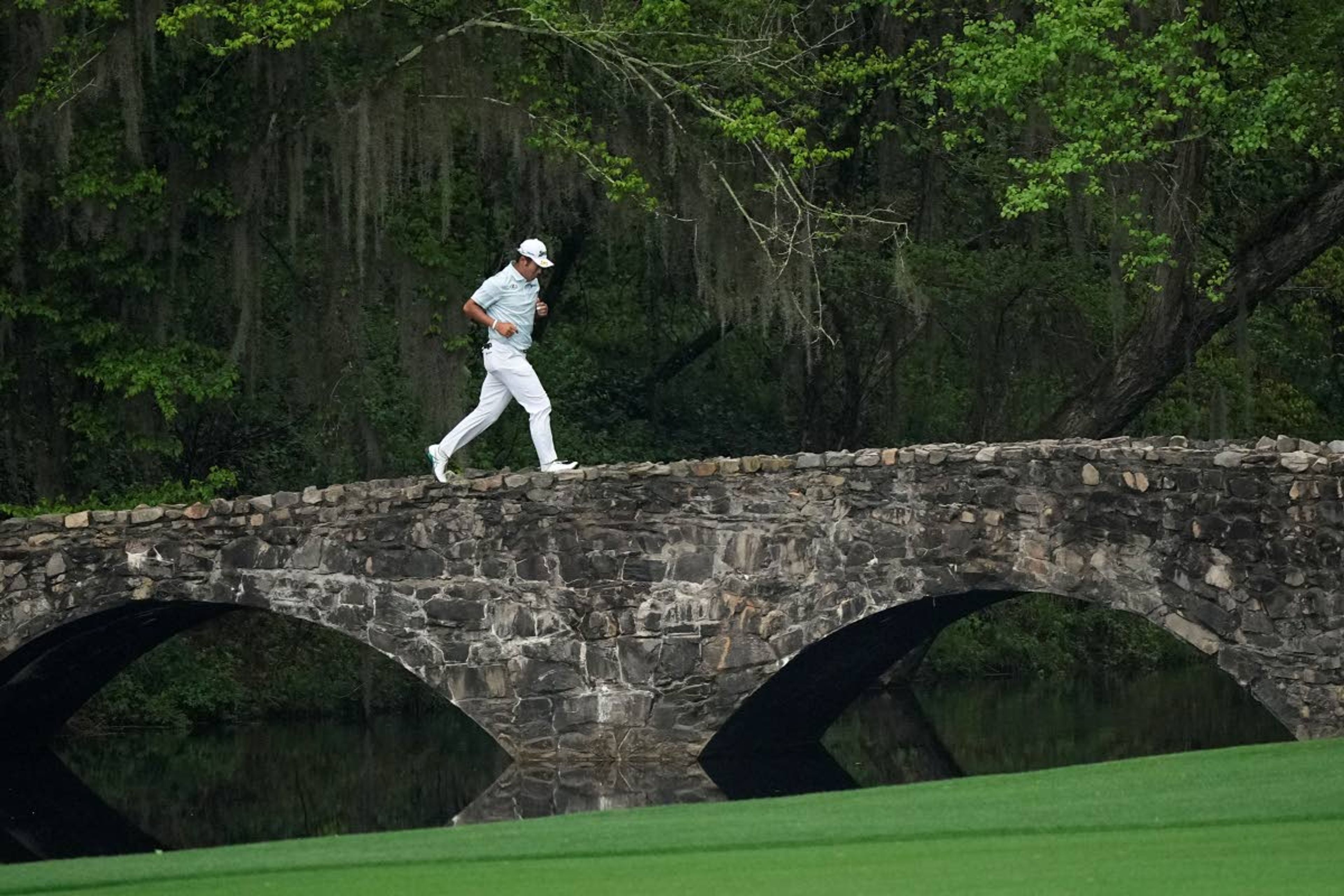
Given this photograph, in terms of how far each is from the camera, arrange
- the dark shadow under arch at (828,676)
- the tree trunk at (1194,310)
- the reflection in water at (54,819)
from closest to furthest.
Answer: the reflection in water at (54,819), the dark shadow under arch at (828,676), the tree trunk at (1194,310)

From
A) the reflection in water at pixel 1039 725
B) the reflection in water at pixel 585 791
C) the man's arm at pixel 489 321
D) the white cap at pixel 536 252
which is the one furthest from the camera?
the reflection in water at pixel 1039 725

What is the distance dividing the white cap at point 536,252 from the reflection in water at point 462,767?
3.87 metres

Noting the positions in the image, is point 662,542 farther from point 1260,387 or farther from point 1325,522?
point 1260,387

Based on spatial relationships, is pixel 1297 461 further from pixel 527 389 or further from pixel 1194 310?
pixel 1194 310

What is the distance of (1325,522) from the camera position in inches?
622

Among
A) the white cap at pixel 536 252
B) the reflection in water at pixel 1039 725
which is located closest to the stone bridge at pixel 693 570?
the reflection in water at pixel 1039 725

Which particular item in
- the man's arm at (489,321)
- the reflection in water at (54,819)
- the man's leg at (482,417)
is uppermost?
the man's arm at (489,321)

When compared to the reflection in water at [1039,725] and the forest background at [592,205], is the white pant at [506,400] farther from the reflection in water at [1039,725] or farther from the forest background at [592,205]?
the forest background at [592,205]

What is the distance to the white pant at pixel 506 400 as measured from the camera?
57.8 ft

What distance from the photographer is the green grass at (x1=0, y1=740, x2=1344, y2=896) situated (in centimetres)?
964

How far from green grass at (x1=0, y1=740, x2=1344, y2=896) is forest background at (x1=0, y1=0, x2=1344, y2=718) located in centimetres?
817

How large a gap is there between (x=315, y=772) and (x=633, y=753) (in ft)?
14.0

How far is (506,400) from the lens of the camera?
17969mm

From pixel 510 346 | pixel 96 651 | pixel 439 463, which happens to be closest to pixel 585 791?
pixel 439 463
